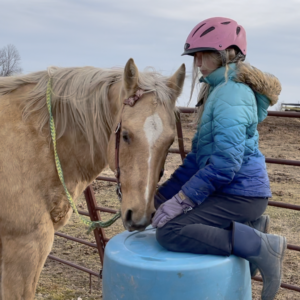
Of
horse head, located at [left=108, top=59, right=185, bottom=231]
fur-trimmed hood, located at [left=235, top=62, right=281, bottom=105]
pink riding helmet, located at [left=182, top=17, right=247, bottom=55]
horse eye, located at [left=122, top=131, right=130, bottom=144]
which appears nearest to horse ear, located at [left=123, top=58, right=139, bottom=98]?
horse head, located at [left=108, top=59, right=185, bottom=231]

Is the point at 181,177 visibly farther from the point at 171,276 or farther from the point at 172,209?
the point at 171,276

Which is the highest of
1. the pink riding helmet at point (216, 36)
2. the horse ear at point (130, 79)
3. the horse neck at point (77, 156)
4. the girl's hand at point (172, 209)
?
the pink riding helmet at point (216, 36)

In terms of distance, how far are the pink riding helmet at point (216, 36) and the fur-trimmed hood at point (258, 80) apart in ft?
0.56

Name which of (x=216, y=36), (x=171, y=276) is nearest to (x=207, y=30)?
(x=216, y=36)

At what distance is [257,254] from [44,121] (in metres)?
1.41

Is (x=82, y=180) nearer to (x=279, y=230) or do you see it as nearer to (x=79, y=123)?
(x=79, y=123)

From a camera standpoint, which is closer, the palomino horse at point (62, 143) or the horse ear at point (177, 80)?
the palomino horse at point (62, 143)

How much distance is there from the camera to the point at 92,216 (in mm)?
3789

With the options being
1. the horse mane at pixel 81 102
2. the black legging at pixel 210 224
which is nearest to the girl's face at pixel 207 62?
the horse mane at pixel 81 102

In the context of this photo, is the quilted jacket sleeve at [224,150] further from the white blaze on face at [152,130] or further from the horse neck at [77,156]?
the horse neck at [77,156]

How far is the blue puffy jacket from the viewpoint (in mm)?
1788

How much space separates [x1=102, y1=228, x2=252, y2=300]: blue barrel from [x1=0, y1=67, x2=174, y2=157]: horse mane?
2.37ft

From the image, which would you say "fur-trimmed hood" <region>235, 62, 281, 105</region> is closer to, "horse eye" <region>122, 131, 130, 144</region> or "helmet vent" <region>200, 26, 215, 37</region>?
"helmet vent" <region>200, 26, 215, 37</region>

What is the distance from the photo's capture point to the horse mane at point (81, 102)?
214 centimetres
